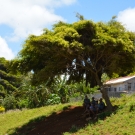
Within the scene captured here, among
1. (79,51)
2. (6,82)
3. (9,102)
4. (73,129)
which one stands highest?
(6,82)

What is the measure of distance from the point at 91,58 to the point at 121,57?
6.62 feet

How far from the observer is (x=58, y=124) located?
55.5 ft

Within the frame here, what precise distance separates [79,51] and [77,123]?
400 centimetres

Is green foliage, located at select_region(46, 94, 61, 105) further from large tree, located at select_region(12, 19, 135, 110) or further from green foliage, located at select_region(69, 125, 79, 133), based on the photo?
green foliage, located at select_region(69, 125, 79, 133)

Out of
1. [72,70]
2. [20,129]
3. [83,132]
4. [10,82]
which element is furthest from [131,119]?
[10,82]

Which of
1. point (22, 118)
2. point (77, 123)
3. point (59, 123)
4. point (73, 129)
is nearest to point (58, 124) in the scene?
point (59, 123)

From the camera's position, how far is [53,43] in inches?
589

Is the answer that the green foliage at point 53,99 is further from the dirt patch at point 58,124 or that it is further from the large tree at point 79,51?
the large tree at point 79,51

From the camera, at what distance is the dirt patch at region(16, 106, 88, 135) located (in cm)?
1551

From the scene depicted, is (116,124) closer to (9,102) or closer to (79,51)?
(79,51)

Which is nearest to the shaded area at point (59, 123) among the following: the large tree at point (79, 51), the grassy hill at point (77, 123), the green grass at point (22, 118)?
the grassy hill at point (77, 123)

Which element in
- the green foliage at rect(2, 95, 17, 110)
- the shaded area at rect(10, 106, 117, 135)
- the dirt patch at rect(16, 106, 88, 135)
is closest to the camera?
the shaded area at rect(10, 106, 117, 135)

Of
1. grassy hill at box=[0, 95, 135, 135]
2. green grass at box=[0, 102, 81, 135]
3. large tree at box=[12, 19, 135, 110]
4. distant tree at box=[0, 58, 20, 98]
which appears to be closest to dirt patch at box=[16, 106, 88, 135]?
grassy hill at box=[0, 95, 135, 135]

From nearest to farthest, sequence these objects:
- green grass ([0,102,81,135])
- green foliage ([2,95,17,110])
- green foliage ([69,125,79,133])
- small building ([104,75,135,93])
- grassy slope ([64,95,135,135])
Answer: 1. grassy slope ([64,95,135,135])
2. green foliage ([69,125,79,133])
3. green grass ([0,102,81,135])
4. small building ([104,75,135,93])
5. green foliage ([2,95,17,110])
